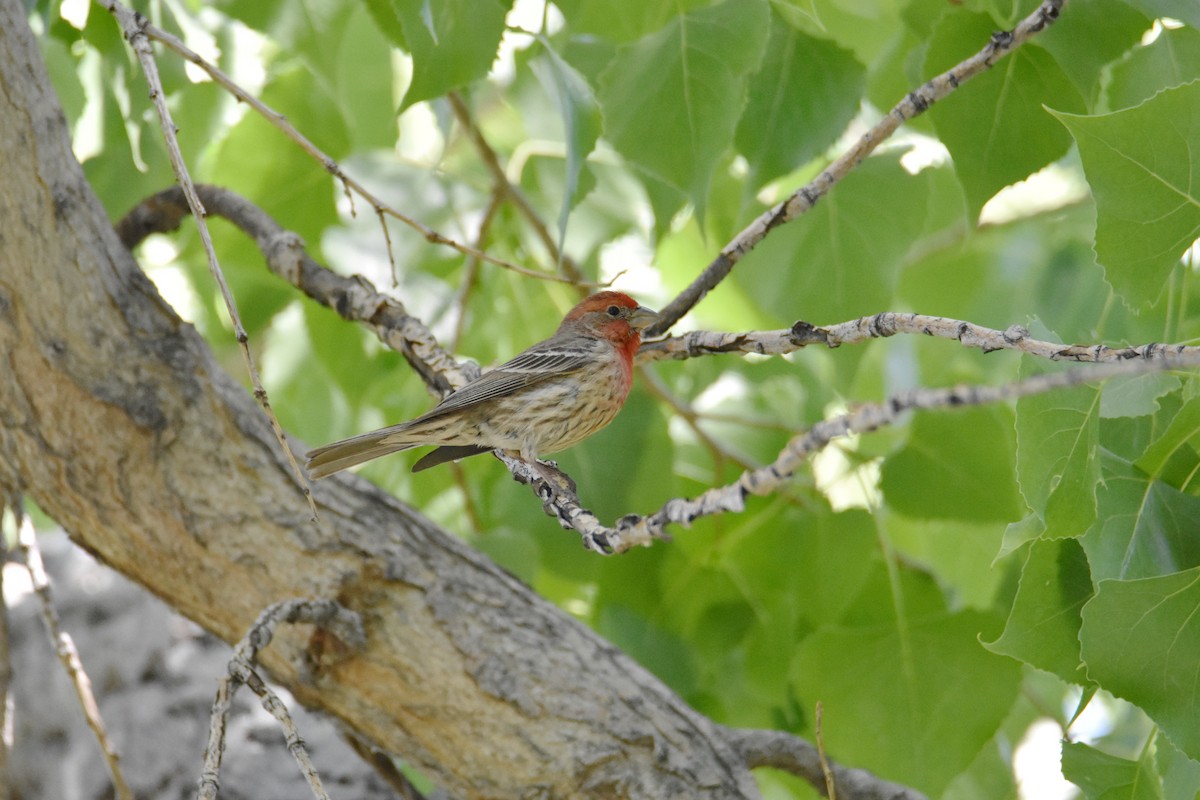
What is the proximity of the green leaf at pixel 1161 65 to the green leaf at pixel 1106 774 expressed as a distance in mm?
1391

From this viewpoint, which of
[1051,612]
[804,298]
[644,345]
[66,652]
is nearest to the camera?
[1051,612]

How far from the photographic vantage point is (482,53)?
8.89ft

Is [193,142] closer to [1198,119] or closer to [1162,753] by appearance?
[1198,119]

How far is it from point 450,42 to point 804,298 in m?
1.28

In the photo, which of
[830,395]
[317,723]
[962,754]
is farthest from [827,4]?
[317,723]

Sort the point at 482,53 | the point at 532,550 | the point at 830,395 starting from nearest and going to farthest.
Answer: the point at 482,53
the point at 532,550
the point at 830,395

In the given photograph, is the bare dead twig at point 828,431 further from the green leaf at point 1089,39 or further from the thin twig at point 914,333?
the green leaf at point 1089,39

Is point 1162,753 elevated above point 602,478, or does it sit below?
below

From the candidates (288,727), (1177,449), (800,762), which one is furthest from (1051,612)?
(288,727)

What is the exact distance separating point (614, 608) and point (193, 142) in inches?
81.8

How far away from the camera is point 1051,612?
2.33 meters

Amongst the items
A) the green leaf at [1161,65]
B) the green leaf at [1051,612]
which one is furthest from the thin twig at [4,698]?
the green leaf at [1161,65]

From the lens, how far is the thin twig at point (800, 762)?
2.97 meters

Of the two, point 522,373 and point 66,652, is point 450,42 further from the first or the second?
point 66,652
